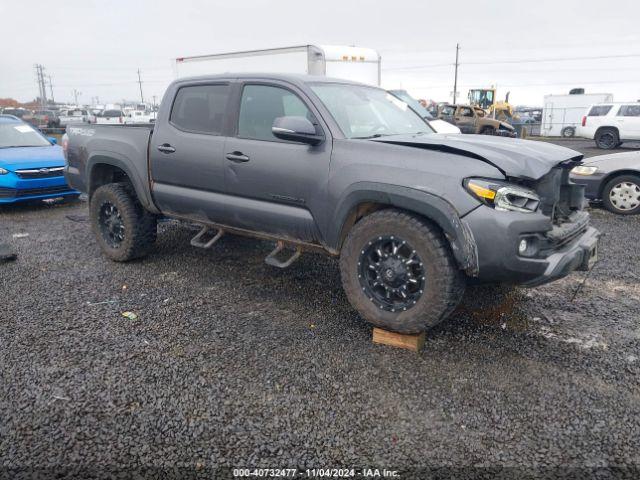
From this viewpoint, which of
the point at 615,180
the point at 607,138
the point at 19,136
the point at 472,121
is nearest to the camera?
the point at 615,180

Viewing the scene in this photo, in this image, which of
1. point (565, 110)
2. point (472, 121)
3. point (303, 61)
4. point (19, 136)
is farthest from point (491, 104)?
point (19, 136)

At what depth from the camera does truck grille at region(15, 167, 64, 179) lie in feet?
26.1

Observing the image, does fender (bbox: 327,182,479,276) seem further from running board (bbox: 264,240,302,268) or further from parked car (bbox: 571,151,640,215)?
parked car (bbox: 571,151,640,215)

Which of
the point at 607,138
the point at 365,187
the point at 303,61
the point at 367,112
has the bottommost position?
the point at 607,138

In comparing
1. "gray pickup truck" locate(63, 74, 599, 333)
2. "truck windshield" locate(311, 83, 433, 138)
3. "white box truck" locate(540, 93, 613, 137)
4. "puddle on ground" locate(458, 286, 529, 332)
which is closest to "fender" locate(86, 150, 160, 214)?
"gray pickup truck" locate(63, 74, 599, 333)

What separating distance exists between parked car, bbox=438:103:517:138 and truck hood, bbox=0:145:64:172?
16711 mm

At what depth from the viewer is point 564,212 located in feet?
12.4

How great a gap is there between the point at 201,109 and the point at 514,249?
3096mm

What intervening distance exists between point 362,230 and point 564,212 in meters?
1.56

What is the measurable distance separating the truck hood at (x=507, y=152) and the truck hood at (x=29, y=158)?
660cm

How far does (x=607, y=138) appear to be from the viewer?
1998 cm

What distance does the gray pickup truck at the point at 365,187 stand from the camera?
3.15 metres

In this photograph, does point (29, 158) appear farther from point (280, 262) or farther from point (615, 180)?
point (615, 180)

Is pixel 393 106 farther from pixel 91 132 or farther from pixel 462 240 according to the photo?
pixel 91 132
